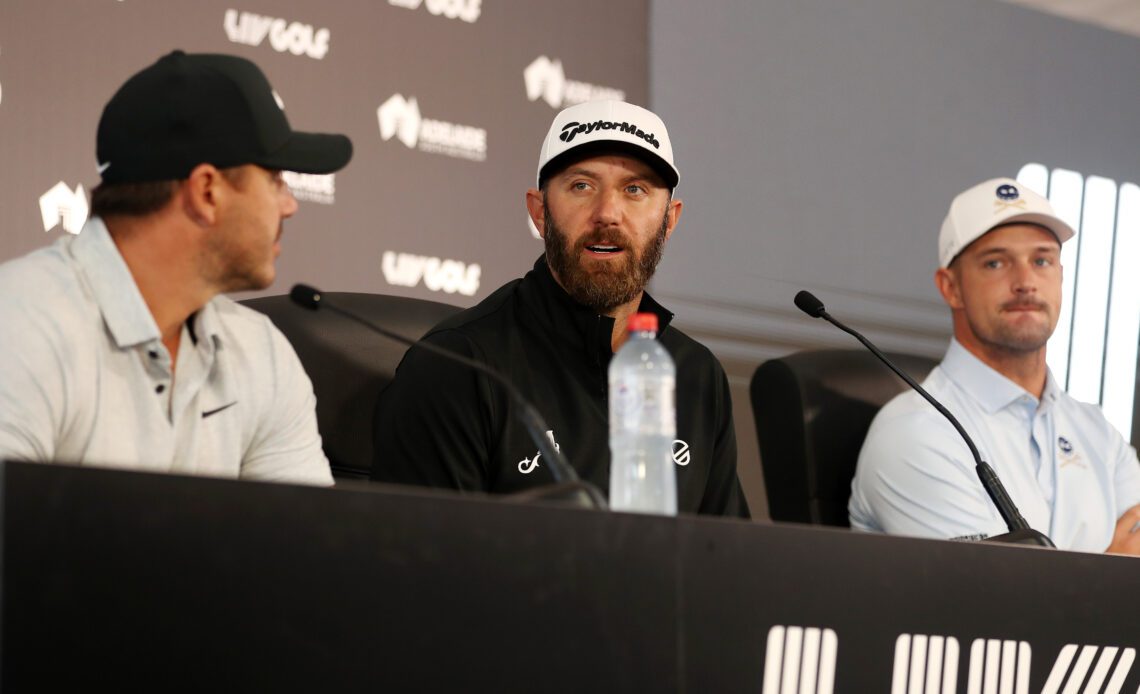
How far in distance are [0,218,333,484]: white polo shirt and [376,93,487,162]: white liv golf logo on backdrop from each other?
Answer: 1168 mm

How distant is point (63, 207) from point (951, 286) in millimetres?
1772

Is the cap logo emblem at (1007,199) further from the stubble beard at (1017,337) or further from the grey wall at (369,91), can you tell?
the grey wall at (369,91)

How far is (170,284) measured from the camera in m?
1.44

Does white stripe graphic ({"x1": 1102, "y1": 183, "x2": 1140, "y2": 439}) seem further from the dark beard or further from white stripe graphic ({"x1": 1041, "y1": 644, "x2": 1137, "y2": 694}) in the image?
white stripe graphic ({"x1": 1041, "y1": 644, "x2": 1137, "y2": 694})

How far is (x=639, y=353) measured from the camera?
1360mm

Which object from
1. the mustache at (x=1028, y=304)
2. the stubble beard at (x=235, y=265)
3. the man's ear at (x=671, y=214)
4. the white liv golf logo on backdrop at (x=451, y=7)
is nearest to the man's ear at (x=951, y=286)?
the mustache at (x=1028, y=304)

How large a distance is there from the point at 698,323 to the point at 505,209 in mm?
592

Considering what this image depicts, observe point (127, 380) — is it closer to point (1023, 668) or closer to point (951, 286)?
point (1023, 668)

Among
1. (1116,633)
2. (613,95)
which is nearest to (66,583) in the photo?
(1116,633)

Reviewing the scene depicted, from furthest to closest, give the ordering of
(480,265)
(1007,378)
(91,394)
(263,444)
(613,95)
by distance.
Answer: (613,95)
(480,265)
(1007,378)
(263,444)
(91,394)

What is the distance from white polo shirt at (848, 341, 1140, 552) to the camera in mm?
2303

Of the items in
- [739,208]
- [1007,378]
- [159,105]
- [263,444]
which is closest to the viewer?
[159,105]

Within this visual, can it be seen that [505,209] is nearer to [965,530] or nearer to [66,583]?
[965,530]

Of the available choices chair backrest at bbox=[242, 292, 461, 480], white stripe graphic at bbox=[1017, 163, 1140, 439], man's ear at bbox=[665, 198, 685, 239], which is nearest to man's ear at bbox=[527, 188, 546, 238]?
man's ear at bbox=[665, 198, 685, 239]
